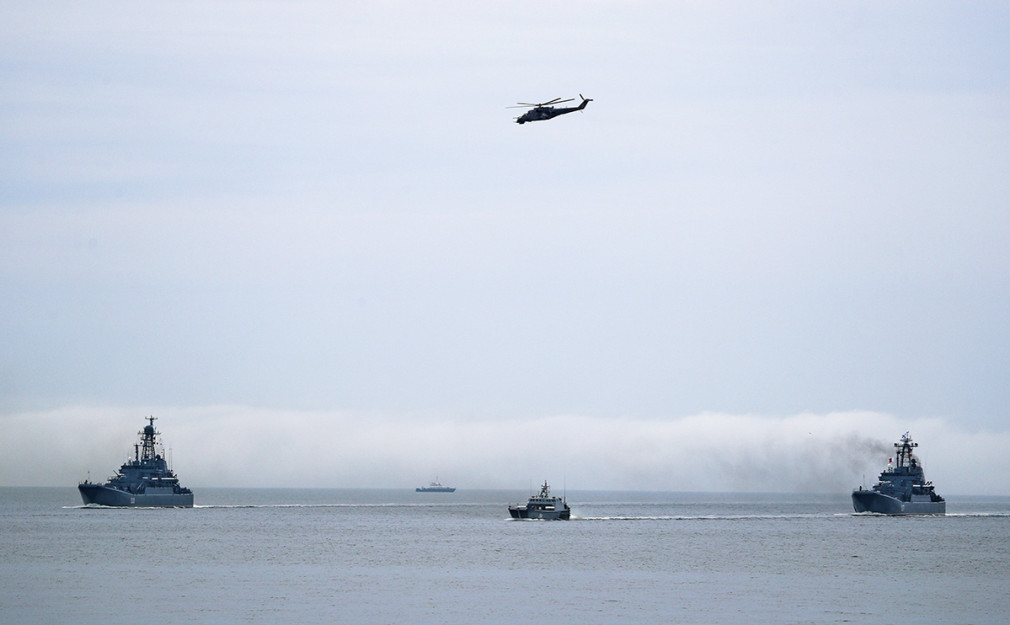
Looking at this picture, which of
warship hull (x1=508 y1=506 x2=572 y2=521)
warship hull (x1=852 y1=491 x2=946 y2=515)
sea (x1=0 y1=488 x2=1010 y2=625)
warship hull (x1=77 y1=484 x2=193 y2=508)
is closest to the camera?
sea (x1=0 y1=488 x2=1010 y2=625)

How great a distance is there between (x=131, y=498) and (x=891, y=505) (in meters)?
118

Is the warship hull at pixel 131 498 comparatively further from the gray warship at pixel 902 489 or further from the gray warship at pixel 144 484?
the gray warship at pixel 902 489

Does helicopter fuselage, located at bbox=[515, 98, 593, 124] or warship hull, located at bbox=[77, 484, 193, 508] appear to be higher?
helicopter fuselage, located at bbox=[515, 98, 593, 124]

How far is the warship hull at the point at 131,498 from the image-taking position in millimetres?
184000

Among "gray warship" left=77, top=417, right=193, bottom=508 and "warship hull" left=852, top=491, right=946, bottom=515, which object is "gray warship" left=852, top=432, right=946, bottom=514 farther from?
"gray warship" left=77, top=417, right=193, bottom=508

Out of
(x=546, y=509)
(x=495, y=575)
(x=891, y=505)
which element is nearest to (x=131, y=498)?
(x=546, y=509)

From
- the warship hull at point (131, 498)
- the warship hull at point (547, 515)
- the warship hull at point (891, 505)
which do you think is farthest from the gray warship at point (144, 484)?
the warship hull at point (891, 505)

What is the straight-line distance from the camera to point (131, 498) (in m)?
184

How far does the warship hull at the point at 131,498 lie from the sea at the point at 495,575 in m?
35.2

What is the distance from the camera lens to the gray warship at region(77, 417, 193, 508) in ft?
591

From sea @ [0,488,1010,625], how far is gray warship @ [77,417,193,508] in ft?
103

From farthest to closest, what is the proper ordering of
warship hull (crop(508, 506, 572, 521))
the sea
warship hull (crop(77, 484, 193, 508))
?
Answer: warship hull (crop(77, 484, 193, 508)), warship hull (crop(508, 506, 572, 521)), the sea

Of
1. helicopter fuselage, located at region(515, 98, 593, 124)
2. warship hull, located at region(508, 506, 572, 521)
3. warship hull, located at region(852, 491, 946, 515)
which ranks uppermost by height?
helicopter fuselage, located at region(515, 98, 593, 124)

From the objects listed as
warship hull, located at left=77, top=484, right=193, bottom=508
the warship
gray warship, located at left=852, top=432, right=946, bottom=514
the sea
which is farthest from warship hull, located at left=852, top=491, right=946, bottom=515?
warship hull, located at left=77, top=484, right=193, bottom=508
